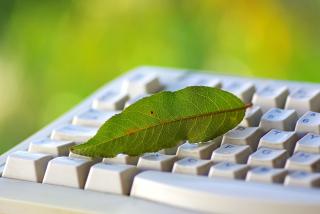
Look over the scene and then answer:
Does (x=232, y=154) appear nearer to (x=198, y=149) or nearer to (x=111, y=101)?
(x=198, y=149)

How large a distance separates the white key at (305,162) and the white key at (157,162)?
0.08m

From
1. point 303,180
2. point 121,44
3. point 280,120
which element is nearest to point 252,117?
point 280,120

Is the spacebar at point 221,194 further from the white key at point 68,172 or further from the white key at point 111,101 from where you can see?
A: the white key at point 111,101

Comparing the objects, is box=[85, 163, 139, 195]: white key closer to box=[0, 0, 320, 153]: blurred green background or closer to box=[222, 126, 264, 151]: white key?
box=[222, 126, 264, 151]: white key

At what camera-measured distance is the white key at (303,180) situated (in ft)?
1.70

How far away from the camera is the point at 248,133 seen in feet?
1.97

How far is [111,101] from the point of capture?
72 centimetres

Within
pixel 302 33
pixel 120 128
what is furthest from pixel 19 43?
pixel 120 128

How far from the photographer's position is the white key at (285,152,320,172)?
53cm

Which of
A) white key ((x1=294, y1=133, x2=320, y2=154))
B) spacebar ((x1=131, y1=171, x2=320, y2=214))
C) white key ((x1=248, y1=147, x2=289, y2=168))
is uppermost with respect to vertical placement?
white key ((x1=294, y1=133, x2=320, y2=154))

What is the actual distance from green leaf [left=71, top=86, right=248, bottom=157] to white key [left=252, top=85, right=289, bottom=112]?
82 mm

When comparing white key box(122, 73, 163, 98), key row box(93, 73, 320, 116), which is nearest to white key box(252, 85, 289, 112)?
key row box(93, 73, 320, 116)

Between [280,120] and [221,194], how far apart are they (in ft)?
0.40

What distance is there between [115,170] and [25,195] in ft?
0.21
